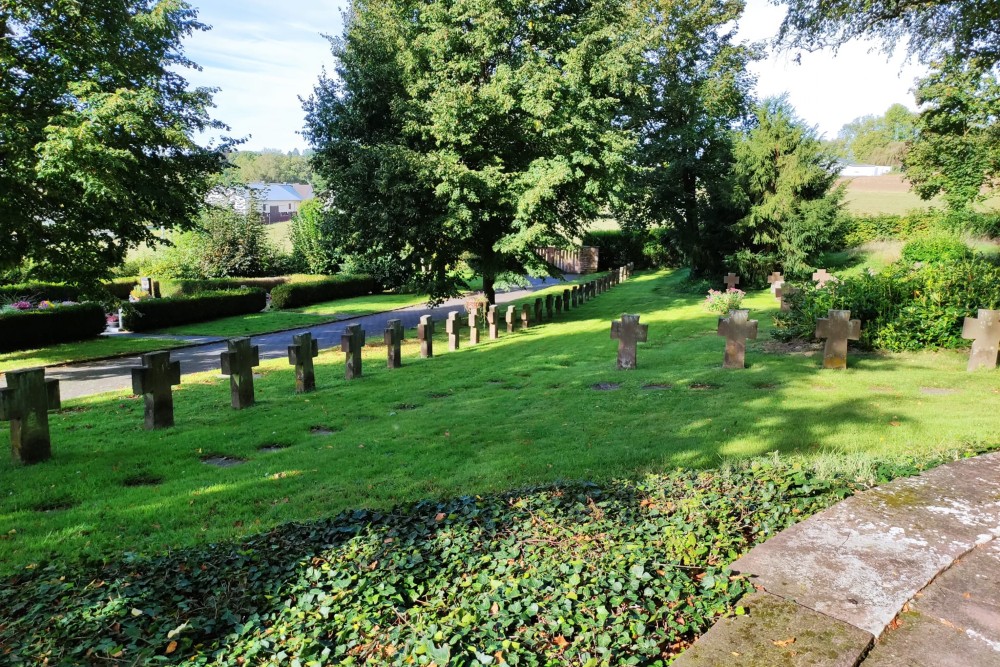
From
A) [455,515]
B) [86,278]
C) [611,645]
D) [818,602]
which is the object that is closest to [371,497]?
[455,515]

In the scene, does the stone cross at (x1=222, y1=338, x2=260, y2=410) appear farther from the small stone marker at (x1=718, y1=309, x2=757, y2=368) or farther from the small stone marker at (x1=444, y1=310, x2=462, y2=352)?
the small stone marker at (x1=718, y1=309, x2=757, y2=368)

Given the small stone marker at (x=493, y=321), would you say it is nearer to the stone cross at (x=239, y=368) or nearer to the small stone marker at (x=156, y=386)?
the stone cross at (x=239, y=368)

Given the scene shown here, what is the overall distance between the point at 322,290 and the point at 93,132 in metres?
17.3

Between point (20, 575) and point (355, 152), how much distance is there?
46.6 ft

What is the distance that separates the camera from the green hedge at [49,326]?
15922 mm

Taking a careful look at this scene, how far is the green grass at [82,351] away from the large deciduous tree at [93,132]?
6.61ft

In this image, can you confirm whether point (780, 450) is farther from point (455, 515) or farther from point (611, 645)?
point (611, 645)

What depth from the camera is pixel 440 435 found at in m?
6.92

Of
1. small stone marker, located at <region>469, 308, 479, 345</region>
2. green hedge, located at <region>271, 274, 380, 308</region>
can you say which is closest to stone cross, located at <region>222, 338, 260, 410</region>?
small stone marker, located at <region>469, 308, 479, 345</region>

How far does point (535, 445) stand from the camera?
6.37m

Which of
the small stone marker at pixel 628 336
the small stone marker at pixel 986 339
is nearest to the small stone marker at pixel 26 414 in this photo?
the small stone marker at pixel 628 336

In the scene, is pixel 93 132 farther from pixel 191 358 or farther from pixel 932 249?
pixel 932 249

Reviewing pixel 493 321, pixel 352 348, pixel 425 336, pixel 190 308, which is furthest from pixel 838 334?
pixel 190 308

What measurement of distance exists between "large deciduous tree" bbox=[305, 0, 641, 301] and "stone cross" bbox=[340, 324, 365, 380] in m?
5.80
